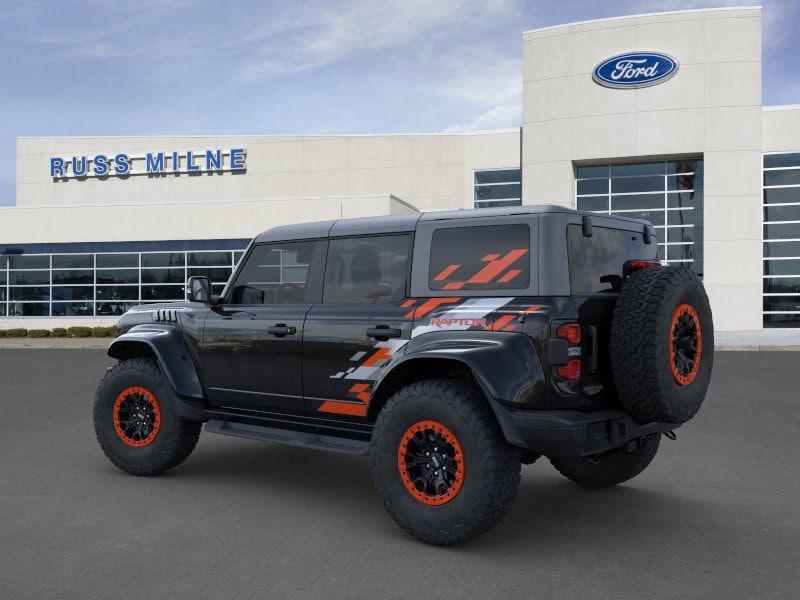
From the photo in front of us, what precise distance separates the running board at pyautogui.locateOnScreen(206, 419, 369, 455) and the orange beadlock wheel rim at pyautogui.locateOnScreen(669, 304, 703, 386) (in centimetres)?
200

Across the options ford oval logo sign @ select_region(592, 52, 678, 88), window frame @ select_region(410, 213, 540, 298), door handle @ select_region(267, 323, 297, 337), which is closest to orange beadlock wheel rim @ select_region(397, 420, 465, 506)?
window frame @ select_region(410, 213, 540, 298)

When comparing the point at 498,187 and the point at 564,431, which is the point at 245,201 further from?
A: the point at 564,431

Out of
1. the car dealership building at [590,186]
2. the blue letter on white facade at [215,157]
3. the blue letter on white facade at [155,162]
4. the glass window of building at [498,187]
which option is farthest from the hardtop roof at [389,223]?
the blue letter on white facade at [155,162]

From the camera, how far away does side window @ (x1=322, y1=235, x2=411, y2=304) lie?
5.16m

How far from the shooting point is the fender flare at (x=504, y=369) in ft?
14.0

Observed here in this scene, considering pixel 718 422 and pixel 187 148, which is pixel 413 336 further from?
pixel 187 148

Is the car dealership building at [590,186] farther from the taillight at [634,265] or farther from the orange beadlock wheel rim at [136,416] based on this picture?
the taillight at [634,265]

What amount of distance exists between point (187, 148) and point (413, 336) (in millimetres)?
36397

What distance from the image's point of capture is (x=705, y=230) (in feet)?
97.6

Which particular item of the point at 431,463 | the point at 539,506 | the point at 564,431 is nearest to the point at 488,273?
the point at 564,431

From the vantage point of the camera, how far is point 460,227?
4930 millimetres

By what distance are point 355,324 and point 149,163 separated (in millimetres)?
36752

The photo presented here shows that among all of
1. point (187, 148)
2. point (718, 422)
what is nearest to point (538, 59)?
point (187, 148)

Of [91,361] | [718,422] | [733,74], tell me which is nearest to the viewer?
[718,422]
